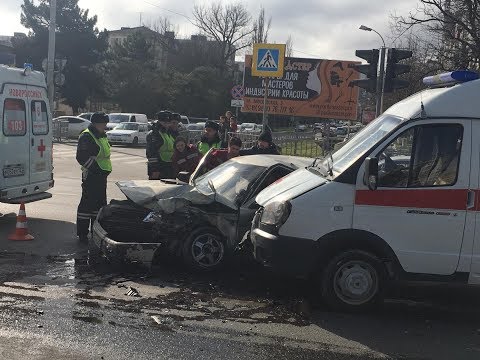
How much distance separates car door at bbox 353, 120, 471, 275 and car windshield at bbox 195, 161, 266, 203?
1.83 metres

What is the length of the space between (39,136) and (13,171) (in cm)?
91

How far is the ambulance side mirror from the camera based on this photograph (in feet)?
17.0

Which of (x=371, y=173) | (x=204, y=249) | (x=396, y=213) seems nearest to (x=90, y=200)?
(x=204, y=249)

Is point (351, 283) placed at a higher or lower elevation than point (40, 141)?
lower

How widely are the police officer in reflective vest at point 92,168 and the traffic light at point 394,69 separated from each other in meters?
5.16

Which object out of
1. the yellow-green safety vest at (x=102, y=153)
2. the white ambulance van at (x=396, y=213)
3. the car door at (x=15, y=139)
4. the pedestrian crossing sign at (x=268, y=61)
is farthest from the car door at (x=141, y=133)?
the white ambulance van at (x=396, y=213)

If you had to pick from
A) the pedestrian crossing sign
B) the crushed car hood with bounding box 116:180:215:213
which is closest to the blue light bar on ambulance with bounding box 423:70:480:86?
the crushed car hood with bounding box 116:180:215:213

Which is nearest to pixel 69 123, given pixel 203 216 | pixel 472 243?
pixel 203 216

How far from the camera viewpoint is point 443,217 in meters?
5.26

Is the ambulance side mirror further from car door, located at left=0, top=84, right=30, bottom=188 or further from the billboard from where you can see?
the billboard

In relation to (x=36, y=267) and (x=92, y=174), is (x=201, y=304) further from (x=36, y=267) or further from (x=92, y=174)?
(x=92, y=174)

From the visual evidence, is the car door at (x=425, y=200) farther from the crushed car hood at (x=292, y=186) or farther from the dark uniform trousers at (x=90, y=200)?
the dark uniform trousers at (x=90, y=200)

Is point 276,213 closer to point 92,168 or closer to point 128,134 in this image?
point 92,168

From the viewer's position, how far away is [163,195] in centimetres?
700
